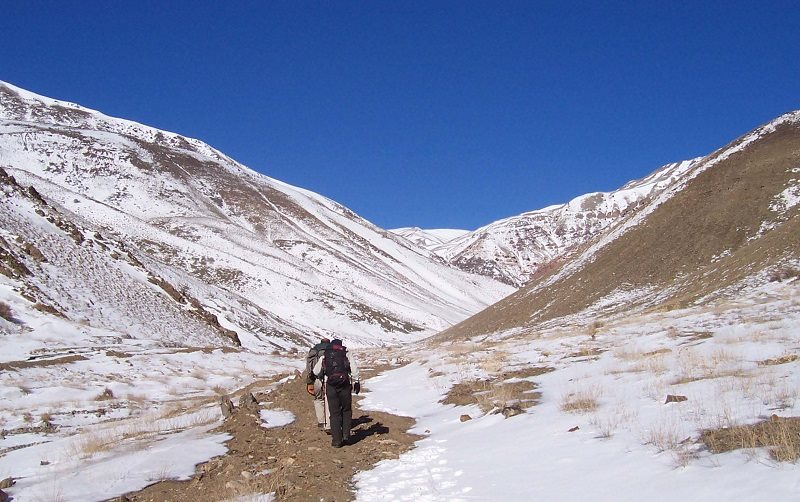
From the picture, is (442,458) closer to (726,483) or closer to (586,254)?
(726,483)

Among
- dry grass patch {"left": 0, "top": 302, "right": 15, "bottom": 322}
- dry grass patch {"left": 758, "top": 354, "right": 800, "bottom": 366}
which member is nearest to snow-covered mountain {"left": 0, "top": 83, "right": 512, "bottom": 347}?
dry grass patch {"left": 0, "top": 302, "right": 15, "bottom": 322}

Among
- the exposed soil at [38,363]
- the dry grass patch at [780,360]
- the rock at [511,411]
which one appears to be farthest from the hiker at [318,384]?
the exposed soil at [38,363]

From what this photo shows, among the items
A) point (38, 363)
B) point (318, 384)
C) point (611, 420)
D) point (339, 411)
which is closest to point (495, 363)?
point (318, 384)

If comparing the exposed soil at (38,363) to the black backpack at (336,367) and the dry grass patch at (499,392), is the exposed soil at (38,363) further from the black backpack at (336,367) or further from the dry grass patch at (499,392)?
the dry grass patch at (499,392)

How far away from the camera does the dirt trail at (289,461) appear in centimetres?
676

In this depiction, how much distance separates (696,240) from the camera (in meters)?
37.8

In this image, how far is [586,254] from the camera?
48.4 meters

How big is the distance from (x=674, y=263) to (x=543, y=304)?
10124 millimetres

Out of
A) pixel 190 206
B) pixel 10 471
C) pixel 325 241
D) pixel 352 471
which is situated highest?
pixel 190 206

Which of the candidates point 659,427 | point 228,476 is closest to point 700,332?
point 659,427

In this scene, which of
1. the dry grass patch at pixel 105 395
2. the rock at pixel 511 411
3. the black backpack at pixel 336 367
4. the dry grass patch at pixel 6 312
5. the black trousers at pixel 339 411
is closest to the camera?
the rock at pixel 511 411

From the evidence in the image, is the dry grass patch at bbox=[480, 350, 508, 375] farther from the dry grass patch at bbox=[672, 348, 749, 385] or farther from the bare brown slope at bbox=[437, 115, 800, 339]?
the bare brown slope at bbox=[437, 115, 800, 339]

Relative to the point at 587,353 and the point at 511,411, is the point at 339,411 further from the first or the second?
the point at 587,353

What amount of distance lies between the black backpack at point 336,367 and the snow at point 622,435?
1673 millimetres
